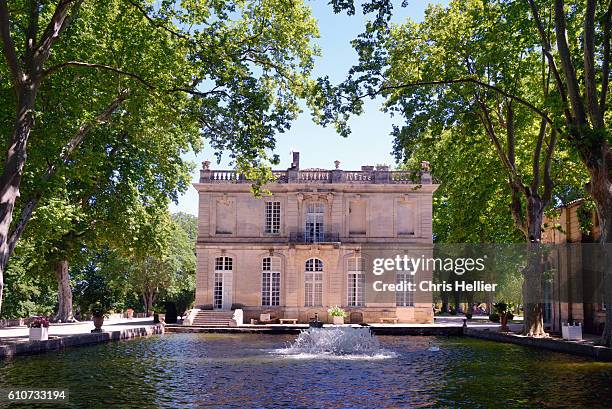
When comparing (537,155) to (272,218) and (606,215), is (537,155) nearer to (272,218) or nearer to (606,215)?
(606,215)

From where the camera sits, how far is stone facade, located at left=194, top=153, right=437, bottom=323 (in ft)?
127

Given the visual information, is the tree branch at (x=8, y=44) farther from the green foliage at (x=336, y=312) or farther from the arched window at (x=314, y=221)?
the arched window at (x=314, y=221)

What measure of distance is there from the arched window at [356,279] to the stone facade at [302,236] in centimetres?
6

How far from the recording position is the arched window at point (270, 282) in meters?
38.8

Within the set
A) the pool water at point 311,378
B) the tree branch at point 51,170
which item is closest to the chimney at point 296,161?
the tree branch at point 51,170

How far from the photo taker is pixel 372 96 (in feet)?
61.0

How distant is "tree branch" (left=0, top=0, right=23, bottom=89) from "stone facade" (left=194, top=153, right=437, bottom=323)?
24082 millimetres

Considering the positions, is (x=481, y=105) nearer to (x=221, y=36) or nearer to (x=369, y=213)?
(x=221, y=36)

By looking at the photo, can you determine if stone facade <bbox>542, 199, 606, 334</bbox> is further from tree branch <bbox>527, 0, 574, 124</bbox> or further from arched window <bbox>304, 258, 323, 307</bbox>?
arched window <bbox>304, 258, 323, 307</bbox>

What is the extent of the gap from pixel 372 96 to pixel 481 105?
22.6 feet

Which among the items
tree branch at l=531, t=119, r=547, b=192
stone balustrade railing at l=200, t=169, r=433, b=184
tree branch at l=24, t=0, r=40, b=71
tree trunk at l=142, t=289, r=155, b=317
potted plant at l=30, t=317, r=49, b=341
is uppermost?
tree branch at l=24, t=0, r=40, b=71

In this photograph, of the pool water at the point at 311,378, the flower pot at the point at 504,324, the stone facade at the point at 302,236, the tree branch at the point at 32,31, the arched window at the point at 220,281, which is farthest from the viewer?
the arched window at the point at 220,281

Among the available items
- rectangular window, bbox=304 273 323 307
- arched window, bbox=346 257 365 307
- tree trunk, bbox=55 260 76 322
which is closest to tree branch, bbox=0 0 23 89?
tree trunk, bbox=55 260 76 322

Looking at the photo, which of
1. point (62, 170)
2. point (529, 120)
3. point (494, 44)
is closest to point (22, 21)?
point (62, 170)
